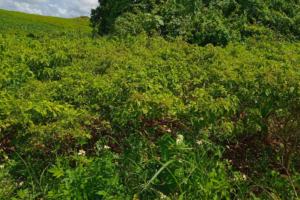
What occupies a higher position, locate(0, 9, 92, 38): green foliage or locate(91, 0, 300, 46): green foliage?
locate(91, 0, 300, 46): green foliage

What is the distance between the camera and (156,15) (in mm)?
9227

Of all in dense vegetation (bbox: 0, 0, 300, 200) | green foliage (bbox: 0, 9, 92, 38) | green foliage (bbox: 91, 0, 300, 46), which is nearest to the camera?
dense vegetation (bbox: 0, 0, 300, 200)

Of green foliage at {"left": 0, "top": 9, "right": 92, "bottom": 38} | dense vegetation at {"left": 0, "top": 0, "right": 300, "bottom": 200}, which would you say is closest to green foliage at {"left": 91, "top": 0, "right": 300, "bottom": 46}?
green foliage at {"left": 0, "top": 9, "right": 92, "bottom": 38}

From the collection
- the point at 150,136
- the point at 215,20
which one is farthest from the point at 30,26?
the point at 150,136

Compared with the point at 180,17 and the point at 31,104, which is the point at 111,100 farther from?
the point at 180,17

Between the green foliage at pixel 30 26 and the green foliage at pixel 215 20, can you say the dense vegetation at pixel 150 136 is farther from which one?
the green foliage at pixel 30 26

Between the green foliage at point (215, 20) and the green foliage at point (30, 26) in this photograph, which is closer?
the green foliage at point (215, 20)

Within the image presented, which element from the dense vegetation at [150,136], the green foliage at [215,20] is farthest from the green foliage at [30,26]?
the dense vegetation at [150,136]

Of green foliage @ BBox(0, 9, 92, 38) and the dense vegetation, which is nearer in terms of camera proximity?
the dense vegetation

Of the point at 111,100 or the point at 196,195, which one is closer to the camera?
the point at 196,195

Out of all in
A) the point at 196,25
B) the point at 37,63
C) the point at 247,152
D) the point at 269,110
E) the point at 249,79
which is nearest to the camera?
the point at 269,110

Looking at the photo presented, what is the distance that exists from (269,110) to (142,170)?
1.49m

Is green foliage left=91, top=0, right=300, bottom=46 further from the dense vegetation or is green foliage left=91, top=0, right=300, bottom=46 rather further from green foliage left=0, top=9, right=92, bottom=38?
the dense vegetation

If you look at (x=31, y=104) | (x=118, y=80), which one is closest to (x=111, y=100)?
(x=118, y=80)
